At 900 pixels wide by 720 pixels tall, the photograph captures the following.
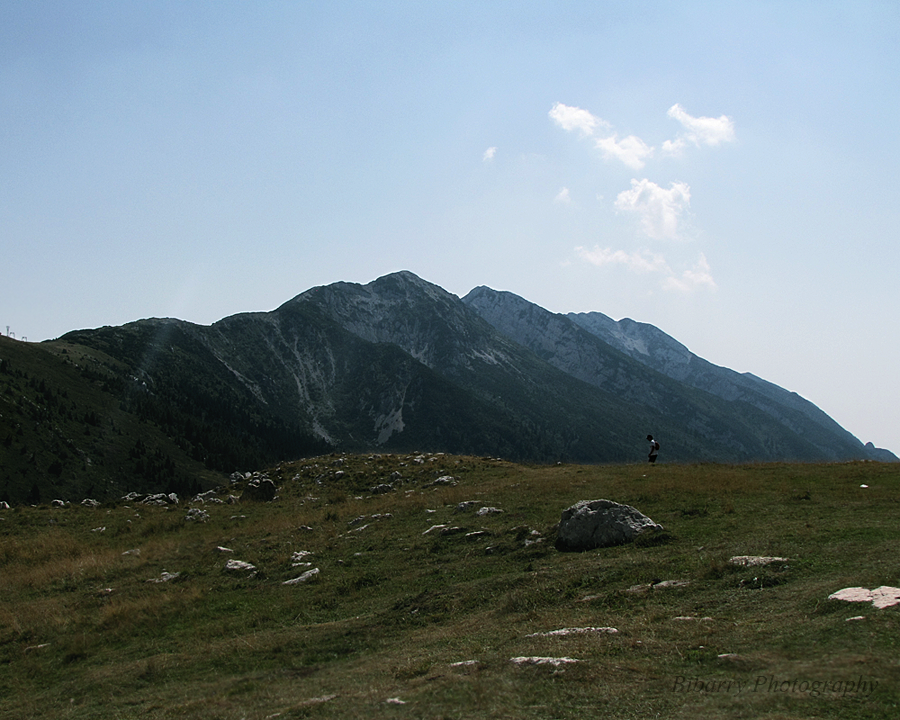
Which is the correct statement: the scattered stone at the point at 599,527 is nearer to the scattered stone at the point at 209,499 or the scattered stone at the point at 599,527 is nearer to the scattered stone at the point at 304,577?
the scattered stone at the point at 304,577

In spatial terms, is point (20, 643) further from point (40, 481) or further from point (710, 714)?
point (40, 481)

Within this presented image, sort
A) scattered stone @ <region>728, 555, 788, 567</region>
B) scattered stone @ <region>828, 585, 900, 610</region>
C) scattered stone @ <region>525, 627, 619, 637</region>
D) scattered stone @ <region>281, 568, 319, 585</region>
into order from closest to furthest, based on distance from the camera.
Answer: scattered stone @ <region>828, 585, 900, 610</region>
scattered stone @ <region>525, 627, 619, 637</region>
scattered stone @ <region>728, 555, 788, 567</region>
scattered stone @ <region>281, 568, 319, 585</region>

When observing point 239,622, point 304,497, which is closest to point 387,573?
point 239,622

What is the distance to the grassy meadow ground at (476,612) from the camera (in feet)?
27.1

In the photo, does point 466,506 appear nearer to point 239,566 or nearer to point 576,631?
point 239,566

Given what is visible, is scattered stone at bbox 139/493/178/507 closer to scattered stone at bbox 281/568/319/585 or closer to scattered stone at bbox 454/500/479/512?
scattered stone at bbox 454/500/479/512

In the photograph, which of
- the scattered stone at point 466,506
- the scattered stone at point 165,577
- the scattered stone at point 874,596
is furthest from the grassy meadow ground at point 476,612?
the scattered stone at point 466,506

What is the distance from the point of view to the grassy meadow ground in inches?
325

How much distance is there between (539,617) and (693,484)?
1717 cm

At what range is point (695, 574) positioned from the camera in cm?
1363

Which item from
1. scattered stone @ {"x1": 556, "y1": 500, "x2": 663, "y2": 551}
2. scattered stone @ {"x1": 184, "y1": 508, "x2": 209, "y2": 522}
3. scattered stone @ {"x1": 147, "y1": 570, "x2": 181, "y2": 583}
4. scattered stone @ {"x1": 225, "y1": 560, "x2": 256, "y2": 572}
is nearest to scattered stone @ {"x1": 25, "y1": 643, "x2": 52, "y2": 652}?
scattered stone @ {"x1": 147, "y1": 570, "x2": 181, "y2": 583}

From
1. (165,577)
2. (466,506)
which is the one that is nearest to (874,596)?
(466,506)

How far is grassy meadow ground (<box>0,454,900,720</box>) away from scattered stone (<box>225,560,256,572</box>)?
231mm

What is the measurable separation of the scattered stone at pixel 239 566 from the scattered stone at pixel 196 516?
12.5m
